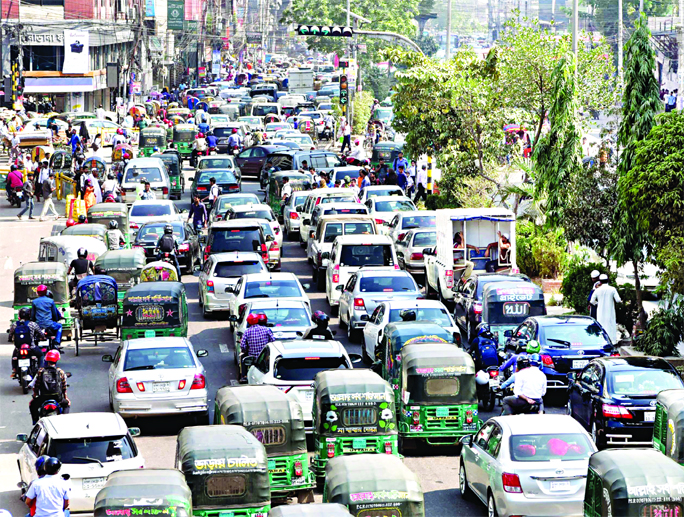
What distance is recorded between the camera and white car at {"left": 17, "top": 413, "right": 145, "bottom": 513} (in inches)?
605

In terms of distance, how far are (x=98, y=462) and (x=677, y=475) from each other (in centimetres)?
656

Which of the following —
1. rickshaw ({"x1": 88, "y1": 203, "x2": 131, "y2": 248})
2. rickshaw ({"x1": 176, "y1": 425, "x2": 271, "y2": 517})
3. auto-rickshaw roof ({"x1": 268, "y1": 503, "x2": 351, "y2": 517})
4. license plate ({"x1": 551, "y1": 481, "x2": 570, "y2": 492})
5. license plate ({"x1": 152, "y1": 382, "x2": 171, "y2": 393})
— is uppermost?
rickshaw ({"x1": 88, "y1": 203, "x2": 131, "y2": 248})

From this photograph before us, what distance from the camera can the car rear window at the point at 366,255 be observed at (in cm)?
2928

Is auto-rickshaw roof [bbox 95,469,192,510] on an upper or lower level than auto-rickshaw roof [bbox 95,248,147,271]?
lower

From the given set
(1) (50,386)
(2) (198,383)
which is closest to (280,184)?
(2) (198,383)

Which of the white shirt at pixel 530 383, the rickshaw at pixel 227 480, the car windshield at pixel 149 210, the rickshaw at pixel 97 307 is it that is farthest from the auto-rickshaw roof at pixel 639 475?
the car windshield at pixel 149 210

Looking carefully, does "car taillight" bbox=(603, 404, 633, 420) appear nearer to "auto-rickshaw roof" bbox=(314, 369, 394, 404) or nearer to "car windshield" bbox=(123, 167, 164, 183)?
"auto-rickshaw roof" bbox=(314, 369, 394, 404)

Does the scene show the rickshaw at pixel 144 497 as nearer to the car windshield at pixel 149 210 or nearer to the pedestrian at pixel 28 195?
the car windshield at pixel 149 210

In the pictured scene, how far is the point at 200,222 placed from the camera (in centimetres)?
3969

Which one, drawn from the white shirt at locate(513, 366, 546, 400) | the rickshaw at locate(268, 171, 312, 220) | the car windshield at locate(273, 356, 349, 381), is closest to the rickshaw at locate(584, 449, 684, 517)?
the white shirt at locate(513, 366, 546, 400)

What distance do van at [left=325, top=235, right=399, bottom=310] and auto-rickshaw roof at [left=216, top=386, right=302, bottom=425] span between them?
1268 centimetres

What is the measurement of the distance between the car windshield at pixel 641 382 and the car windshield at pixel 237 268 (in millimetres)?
11768

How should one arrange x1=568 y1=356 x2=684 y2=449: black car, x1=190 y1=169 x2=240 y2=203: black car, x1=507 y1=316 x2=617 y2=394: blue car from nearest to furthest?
x1=568 y1=356 x2=684 y2=449: black car
x1=507 y1=316 x2=617 y2=394: blue car
x1=190 y1=169 x2=240 y2=203: black car

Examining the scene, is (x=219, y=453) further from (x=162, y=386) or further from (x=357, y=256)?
(x=357, y=256)
